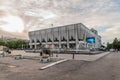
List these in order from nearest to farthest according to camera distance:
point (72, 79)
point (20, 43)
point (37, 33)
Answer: point (72, 79) → point (37, 33) → point (20, 43)

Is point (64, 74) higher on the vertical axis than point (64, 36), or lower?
lower

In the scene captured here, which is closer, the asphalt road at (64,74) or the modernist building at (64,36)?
the asphalt road at (64,74)

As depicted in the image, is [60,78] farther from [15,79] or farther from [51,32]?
[51,32]

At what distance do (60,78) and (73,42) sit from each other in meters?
Result: 85.4

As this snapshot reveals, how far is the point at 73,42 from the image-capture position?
95.3 m

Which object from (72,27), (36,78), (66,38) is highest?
(72,27)

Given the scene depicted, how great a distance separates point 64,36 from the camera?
331 feet

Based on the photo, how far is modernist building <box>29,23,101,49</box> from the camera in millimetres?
92438

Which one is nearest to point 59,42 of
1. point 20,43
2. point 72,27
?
point 72,27

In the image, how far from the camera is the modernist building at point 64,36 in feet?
303

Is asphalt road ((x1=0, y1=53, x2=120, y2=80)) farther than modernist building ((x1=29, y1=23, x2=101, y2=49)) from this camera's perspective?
No

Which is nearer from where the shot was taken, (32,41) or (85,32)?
(85,32)

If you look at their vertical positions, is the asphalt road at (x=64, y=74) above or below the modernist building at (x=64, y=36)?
below

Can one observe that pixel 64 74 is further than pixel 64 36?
No
